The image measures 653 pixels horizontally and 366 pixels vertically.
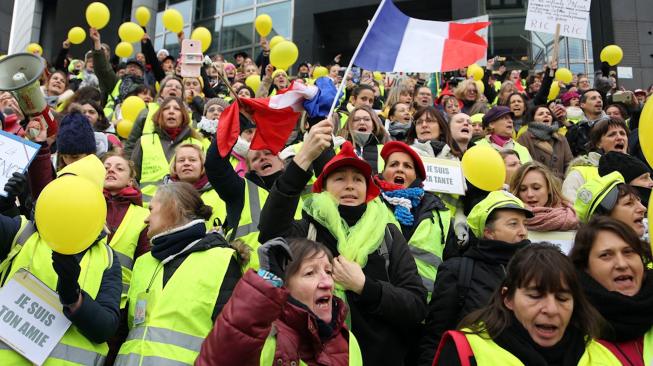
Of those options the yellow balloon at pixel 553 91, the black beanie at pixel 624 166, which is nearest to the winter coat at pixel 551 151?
the black beanie at pixel 624 166

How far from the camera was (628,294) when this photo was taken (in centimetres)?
271

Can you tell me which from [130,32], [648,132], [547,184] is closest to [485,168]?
[547,184]

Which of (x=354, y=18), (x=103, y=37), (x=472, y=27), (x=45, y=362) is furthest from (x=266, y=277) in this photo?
(x=103, y=37)

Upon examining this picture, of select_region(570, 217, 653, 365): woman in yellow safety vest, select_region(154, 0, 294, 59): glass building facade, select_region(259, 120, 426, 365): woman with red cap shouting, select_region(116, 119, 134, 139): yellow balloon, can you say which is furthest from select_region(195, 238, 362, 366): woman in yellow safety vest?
select_region(154, 0, 294, 59): glass building facade

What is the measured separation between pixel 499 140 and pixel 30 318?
4.67m

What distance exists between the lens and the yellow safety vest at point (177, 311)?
105 inches

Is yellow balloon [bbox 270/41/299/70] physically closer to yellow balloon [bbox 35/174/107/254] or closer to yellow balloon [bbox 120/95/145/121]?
yellow balloon [bbox 120/95/145/121]

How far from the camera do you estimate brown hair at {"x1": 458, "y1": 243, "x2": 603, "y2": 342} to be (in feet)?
8.09

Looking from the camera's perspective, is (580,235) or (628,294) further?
(580,235)

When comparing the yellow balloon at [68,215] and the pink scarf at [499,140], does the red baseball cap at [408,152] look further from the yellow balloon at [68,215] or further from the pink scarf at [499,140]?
the yellow balloon at [68,215]

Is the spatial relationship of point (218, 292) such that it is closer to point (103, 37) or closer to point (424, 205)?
point (424, 205)

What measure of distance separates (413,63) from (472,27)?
24.2 inches

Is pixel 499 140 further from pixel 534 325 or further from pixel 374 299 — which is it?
pixel 534 325

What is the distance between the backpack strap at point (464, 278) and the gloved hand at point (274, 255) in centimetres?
107
